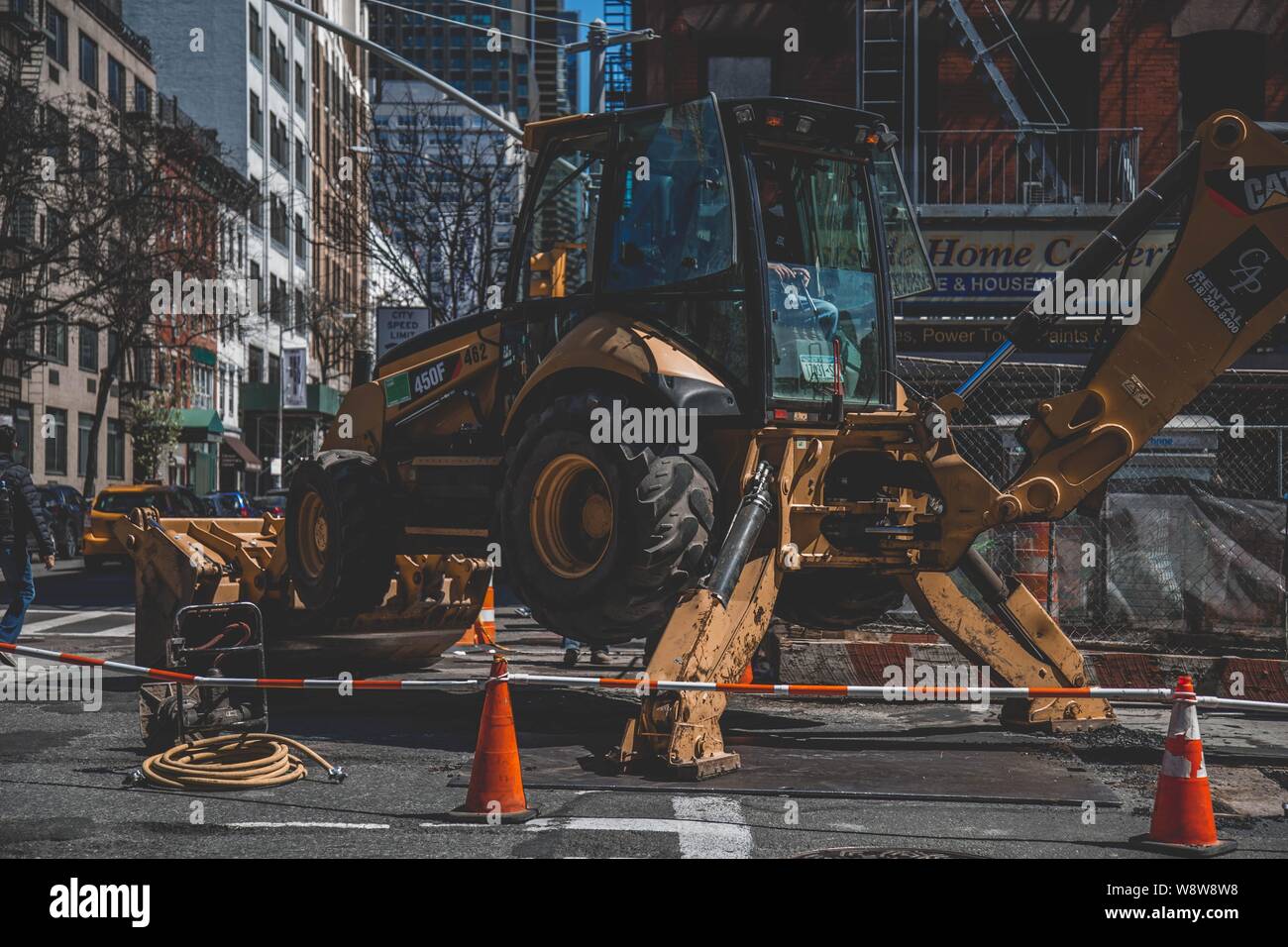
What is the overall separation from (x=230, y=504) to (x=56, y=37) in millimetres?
17900

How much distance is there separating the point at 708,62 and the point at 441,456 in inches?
619

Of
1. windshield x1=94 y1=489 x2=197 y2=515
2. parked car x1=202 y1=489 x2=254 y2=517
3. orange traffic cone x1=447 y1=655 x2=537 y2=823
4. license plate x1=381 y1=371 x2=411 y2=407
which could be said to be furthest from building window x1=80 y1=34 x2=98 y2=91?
orange traffic cone x1=447 y1=655 x2=537 y2=823

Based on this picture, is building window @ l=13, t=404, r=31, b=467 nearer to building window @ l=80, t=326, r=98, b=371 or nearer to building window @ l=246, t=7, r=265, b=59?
building window @ l=80, t=326, r=98, b=371

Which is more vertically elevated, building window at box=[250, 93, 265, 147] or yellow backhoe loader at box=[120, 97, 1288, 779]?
building window at box=[250, 93, 265, 147]

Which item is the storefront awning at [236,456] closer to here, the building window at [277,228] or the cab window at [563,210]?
the building window at [277,228]

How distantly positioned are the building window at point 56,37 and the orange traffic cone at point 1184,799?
157 ft

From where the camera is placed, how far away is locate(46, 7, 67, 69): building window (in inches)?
1961

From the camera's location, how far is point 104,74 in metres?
55.7

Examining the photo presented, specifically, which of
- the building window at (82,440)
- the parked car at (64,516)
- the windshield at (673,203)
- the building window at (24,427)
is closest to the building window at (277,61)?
the building window at (82,440)

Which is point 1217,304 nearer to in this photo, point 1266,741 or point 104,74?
point 1266,741

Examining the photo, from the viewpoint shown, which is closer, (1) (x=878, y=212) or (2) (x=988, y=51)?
(1) (x=878, y=212)

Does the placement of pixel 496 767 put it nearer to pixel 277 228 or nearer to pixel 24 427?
pixel 24 427

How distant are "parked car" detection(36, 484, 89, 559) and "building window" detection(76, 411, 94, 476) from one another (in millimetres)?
15076
